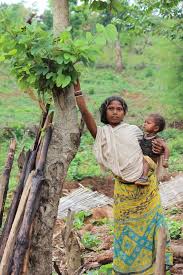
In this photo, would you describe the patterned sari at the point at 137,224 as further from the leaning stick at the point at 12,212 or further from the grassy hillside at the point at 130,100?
the grassy hillside at the point at 130,100

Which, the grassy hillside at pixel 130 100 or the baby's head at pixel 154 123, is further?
the grassy hillside at pixel 130 100

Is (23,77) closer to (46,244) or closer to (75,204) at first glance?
(46,244)

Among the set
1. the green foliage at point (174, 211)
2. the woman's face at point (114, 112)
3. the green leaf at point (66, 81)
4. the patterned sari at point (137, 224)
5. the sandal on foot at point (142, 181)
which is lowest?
the green foliage at point (174, 211)

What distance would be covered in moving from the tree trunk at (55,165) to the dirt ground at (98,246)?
0.45 m

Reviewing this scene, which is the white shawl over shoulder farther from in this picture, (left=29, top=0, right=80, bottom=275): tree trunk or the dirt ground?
the dirt ground

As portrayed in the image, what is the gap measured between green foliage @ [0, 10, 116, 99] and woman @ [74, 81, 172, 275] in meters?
0.21

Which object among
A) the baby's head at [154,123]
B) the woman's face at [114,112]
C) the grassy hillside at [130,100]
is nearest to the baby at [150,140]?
the baby's head at [154,123]

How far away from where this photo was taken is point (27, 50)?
2.74 m

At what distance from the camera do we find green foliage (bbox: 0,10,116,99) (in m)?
2.66

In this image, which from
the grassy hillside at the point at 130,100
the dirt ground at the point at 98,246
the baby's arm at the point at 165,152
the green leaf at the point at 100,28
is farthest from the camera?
the grassy hillside at the point at 130,100

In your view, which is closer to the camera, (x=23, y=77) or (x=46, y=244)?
(x=23, y=77)

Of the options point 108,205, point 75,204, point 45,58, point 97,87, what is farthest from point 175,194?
point 97,87

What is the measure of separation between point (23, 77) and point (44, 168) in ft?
2.04

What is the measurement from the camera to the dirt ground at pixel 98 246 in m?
4.18
